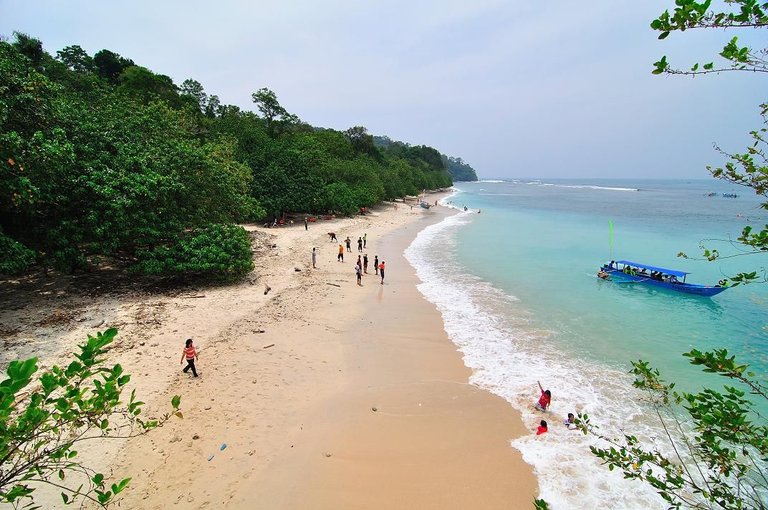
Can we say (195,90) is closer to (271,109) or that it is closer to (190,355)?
(271,109)

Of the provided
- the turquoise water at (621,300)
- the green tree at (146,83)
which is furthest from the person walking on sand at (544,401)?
the green tree at (146,83)

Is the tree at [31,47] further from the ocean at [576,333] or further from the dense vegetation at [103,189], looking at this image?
the ocean at [576,333]

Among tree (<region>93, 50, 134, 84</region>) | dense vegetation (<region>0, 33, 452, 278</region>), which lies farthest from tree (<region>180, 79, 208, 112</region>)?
dense vegetation (<region>0, 33, 452, 278</region>)

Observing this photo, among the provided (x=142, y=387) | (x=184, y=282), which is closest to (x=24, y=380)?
(x=142, y=387)

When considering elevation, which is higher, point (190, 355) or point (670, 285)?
point (190, 355)

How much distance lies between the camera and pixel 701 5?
9.66 ft

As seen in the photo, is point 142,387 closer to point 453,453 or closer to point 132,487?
point 132,487

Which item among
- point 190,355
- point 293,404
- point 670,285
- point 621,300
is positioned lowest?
point 621,300

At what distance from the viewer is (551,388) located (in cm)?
1174

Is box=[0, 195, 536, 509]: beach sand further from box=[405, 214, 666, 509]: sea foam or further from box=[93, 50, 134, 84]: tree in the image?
box=[93, 50, 134, 84]: tree

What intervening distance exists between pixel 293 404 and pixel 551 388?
7777mm

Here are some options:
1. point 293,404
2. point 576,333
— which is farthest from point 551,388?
point 293,404

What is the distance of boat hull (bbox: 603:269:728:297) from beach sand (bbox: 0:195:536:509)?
50.6ft

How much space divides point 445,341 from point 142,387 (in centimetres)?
993
